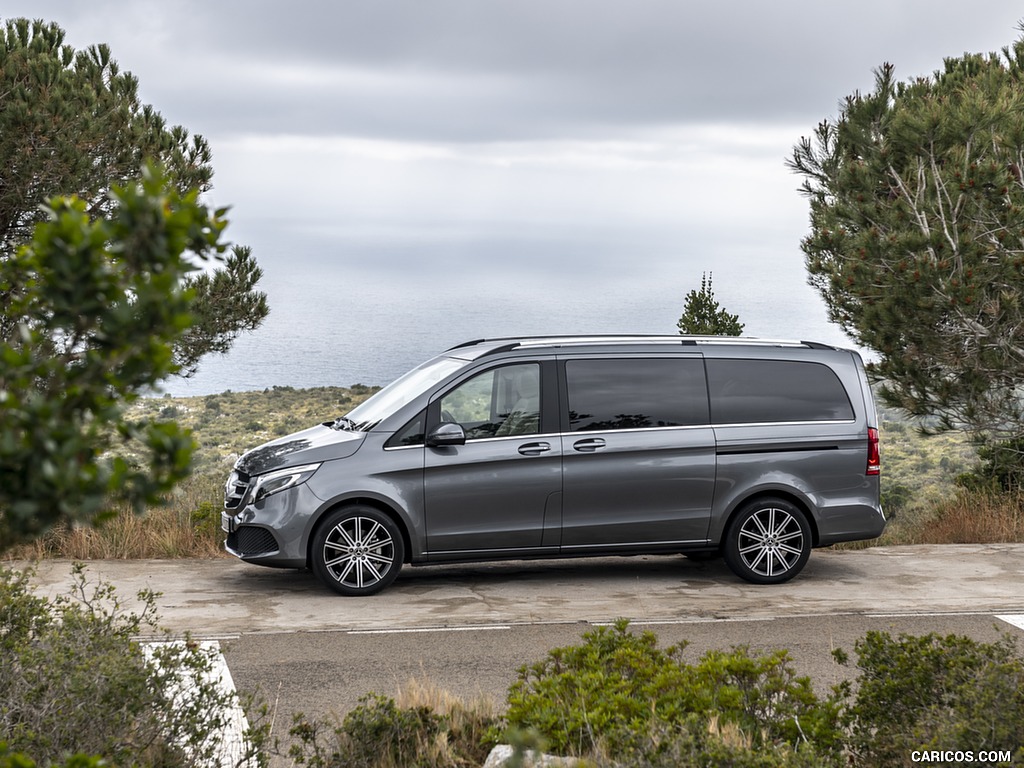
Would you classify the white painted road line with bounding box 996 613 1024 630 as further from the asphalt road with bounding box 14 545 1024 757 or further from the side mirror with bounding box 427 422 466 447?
the side mirror with bounding box 427 422 466 447

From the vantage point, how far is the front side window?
9.90 metres

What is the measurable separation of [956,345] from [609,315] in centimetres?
8881

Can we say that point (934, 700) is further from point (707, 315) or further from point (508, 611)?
point (707, 315)

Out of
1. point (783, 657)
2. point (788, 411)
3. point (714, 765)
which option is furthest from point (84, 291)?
point (788, 411)

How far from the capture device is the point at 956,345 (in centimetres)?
1373

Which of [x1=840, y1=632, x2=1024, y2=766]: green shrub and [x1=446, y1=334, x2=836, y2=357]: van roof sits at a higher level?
[x1=446, y1=334, x2=836, y2=357]: van roof

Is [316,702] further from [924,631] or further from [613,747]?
[924,631]

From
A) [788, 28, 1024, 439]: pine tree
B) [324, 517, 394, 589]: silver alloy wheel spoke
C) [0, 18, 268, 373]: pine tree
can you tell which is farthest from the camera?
[0, 18, 268, 373]: pine tree

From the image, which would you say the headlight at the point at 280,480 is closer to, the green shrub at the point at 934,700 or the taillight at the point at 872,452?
the taillight at the point at 872,452

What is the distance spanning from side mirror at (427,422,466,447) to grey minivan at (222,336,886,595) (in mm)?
11

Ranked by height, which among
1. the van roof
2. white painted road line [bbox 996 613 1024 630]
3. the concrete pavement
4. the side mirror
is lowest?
white painted road line [bbox 996 613 1024 630]

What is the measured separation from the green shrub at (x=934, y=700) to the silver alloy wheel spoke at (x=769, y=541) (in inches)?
185

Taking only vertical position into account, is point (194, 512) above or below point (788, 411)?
below

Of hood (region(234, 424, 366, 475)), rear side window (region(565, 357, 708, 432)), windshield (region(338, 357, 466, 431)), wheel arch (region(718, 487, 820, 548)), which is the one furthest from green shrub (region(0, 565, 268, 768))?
wheel arch (region(718, 487, 820, 548))
